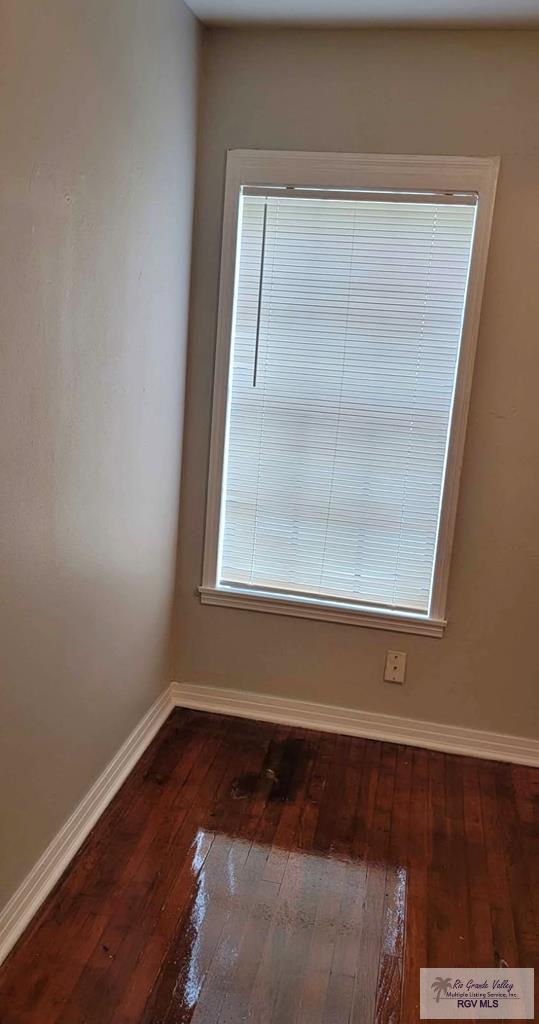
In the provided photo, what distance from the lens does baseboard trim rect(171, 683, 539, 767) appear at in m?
2.74

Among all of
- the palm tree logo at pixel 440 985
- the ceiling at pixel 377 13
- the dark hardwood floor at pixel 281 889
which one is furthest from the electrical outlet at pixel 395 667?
the ceiling at pixel 377 13

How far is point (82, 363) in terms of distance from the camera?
73.6 inches

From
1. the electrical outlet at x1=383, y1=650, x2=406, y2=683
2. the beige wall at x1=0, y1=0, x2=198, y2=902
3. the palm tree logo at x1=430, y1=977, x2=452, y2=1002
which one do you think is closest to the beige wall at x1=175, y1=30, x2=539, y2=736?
the electrical outlet at x1=383, y1=650, x2=406, y2=683

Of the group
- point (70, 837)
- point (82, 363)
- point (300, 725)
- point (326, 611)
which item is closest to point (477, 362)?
point (326, 611)

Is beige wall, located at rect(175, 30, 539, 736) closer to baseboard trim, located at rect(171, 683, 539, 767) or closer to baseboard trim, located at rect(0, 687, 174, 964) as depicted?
baseboard trim, located at rect(171, 683, 539, 767)

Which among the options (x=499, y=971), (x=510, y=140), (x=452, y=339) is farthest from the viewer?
(x=452, y=339)

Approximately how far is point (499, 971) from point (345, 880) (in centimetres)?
44

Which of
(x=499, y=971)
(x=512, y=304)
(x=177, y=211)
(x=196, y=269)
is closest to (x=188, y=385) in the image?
(x=196, y=269)

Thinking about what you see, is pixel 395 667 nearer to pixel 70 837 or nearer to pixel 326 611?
pixel 326 611

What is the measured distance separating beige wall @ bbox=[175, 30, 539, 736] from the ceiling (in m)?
0.06

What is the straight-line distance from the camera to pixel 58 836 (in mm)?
2021

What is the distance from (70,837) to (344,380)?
65.6 inches

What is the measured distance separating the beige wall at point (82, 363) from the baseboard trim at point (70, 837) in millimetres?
48

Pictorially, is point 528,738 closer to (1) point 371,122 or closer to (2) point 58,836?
(2) point 58,836
